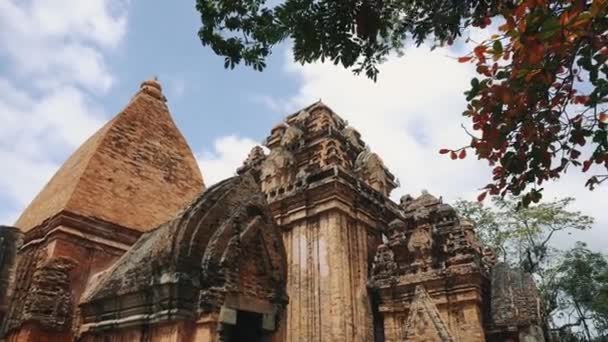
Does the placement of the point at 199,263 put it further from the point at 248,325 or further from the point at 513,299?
the point at 513,299

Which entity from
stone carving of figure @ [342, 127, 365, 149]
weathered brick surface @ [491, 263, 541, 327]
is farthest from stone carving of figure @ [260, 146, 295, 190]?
weathered brick surface @ [491, 263, 541, 327]

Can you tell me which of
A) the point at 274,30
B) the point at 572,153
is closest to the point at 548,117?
the point at 572,153

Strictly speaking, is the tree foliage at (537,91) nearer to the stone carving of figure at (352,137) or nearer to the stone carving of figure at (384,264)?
the stone carving of figure at (384,264)

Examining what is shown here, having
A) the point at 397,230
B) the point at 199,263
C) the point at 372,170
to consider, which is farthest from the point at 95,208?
the point at 372,170

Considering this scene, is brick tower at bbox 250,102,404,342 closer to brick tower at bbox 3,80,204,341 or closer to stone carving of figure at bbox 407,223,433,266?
stone carving of figure at bbox 407,223,433,266

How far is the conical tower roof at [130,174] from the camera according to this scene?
8203mm

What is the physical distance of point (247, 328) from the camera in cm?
578

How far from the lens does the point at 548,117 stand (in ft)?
10.9

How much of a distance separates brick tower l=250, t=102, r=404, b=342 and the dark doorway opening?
Result: 7.34 metres

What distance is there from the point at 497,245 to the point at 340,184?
15.6 meters

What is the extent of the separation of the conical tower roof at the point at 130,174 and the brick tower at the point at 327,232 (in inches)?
201

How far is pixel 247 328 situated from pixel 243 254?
3.29 ft

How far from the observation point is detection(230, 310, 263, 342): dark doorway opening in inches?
221

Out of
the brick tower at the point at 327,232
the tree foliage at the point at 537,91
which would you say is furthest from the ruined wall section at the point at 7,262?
the brick tower at the point at 327,232
